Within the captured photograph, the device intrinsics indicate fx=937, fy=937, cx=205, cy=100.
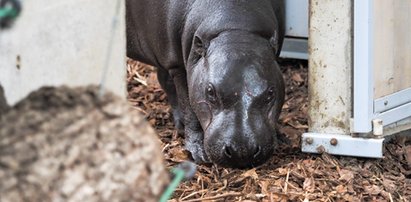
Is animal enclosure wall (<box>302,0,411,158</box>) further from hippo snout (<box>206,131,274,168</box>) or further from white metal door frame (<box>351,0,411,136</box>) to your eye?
hippo snout (<box>206,131,274,168</box>)

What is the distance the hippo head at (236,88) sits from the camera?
15.4 ft

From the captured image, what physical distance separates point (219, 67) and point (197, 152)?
616mm

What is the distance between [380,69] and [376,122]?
281mm

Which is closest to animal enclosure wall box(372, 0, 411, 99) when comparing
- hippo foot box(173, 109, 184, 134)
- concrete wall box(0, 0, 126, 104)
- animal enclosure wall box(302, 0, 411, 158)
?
animal enclosure wall box(302, 0, 411, 158)

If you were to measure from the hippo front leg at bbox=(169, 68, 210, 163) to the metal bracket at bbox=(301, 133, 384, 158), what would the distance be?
23.5 inches

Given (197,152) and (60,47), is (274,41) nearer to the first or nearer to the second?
(197,152)

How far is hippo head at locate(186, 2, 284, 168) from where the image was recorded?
4695 mm

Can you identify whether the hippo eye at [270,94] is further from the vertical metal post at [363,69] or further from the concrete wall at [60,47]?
the concrete wall at [60,47]

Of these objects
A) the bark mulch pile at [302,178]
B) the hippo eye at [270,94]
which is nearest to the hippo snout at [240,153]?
the bark mulch pile at [302,178]

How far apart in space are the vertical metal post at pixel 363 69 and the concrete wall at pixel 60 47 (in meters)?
2.00

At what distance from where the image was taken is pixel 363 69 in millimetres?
4684

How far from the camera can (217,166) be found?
494 centimetres

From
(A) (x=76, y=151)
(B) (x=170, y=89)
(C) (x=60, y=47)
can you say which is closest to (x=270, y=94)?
(B) (x=170, y=89)

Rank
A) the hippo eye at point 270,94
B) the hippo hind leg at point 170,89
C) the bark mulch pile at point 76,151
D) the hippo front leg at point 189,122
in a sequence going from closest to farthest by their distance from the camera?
the bark mulch pile at point 76,151, the hippo eye at point 270,94, the hippo front leg at point 189,122, the hippo hind leg at point 170,89
